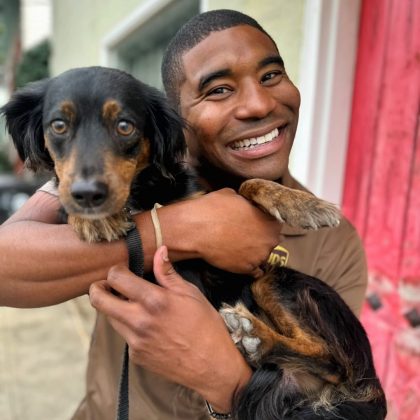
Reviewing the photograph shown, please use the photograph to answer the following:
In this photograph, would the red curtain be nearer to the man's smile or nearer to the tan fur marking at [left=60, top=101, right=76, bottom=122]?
the man's smile

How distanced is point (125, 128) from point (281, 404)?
37.3 inches

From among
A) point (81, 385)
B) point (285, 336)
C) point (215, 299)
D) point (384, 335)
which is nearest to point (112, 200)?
point (215, 299)

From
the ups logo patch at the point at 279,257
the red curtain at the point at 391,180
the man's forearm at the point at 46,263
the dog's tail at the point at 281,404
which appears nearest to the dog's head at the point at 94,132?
the man's forearm at the point at 46,263

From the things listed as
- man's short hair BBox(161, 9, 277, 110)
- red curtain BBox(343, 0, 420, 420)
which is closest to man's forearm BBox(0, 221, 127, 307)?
man's short hair BBox(161, 9, 277, 110)

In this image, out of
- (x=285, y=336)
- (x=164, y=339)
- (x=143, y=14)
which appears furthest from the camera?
(x=143, y=14)

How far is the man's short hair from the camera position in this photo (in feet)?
5.30

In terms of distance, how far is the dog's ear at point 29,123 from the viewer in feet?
5.16

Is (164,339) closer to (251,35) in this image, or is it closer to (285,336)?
(285,336)

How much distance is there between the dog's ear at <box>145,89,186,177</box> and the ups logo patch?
1.48 feet

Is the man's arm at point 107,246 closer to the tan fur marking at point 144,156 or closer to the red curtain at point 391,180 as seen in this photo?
the tan fur marking at point 144,156

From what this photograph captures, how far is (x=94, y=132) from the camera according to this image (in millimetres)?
1414

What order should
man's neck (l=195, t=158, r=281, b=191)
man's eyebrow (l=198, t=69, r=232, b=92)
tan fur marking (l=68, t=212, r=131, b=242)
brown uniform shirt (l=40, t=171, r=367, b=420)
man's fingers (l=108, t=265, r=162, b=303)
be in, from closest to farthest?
man's fingers (l=108, t=265, r=162, b=303) → tan fur marking (l=68, t=212, r=131, b=242) → man's eyebrow (l=198, t=69, r=232, b=92) → brown uniform shirt (l=40, t=171, r=367, b=420) → man's neck (l=195, t=158, r=281, b=191)

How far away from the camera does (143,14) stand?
505 centimetres

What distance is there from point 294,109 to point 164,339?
37.2 inches
